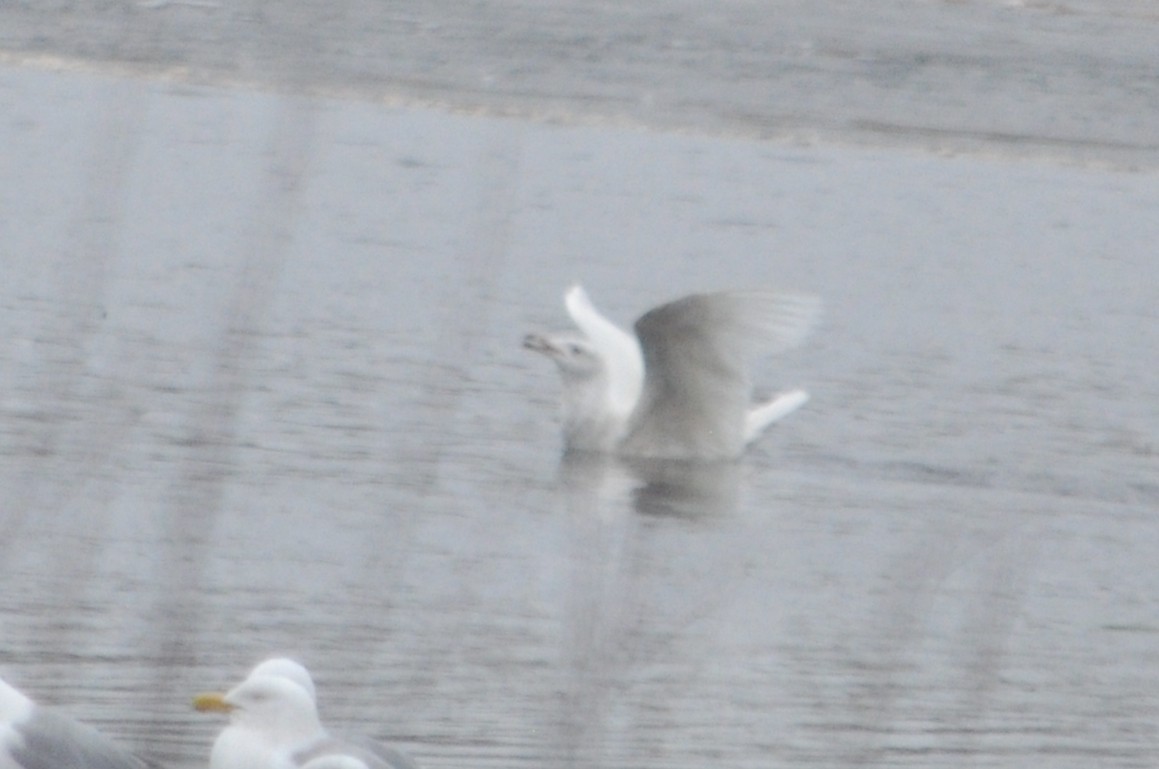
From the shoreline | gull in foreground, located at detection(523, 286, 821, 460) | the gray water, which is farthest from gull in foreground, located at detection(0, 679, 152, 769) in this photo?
the shoreline

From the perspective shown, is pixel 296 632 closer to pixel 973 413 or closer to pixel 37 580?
pixel 37 580

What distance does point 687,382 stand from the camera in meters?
8.89

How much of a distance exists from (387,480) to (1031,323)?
3.86 m

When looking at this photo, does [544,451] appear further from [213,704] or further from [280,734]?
[280,734]

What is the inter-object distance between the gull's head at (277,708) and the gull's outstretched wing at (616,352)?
456 centimetres

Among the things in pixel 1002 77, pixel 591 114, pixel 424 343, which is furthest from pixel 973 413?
pixel 1002 77

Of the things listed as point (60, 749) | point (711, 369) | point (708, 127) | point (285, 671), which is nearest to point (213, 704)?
point (285, 671)

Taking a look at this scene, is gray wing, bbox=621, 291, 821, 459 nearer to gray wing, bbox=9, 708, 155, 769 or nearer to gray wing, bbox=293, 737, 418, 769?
gray wing, bbox=293, 737, 418, 769

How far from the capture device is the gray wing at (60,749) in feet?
13.7

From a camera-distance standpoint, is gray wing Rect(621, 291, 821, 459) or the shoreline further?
the shoreline

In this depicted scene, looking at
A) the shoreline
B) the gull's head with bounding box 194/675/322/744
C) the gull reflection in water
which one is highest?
the shoreline

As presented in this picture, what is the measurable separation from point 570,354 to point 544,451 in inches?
14.7

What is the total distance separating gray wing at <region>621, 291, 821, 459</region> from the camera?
8781 millimetres

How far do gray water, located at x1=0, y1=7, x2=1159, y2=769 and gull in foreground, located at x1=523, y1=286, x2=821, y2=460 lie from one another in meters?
0.15
